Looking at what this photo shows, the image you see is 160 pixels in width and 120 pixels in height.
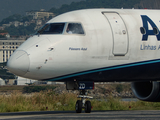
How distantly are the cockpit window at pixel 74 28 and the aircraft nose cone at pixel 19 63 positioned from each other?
2351 mm

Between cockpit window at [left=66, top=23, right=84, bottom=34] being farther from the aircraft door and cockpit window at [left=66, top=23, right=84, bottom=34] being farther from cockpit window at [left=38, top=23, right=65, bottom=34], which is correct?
the aircraft door

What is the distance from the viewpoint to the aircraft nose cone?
1752 cm

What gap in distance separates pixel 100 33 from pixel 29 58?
3.46 metres

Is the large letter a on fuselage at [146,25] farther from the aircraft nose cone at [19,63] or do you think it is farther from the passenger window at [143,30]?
Answer: the aircraft nose cone at [19,63]

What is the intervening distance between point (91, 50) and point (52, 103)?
934cm

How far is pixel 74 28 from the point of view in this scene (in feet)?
61.4

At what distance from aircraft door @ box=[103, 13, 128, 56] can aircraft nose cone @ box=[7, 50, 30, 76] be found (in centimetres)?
405

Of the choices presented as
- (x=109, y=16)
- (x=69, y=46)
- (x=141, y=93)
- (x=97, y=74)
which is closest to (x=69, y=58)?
(x=69, y=46)

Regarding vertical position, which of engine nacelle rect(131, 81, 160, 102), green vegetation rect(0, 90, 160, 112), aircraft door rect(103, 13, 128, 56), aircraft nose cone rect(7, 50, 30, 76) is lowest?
green vegetation rect(0, 90, 160, 112)

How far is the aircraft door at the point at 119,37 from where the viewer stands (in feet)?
61.9

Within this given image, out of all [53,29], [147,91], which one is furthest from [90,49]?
[147,91]

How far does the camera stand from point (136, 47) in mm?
19219

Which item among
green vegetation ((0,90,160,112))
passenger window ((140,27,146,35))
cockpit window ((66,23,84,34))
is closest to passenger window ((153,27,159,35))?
passenger window ((140,27,146,35))

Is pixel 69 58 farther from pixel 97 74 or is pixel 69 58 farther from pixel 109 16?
pixel 109 16
